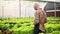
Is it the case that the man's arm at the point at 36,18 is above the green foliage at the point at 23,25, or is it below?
above

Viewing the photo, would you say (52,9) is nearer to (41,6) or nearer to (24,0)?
(41,6)

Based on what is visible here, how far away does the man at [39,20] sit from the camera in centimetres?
281

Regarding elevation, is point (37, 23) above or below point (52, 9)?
below

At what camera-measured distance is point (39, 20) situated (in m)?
2.82

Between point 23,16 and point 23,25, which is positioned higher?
point 23,16

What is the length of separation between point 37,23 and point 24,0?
0.45m

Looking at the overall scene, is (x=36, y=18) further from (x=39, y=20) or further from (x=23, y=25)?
(x=23, y=25)

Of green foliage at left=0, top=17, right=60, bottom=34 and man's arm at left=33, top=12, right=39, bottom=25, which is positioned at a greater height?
man's arm at left=33, top=12, right=39, bottom=25

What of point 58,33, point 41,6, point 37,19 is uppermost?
point 41,6

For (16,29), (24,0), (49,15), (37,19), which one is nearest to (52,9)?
(49,15)

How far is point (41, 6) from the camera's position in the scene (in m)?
2.86

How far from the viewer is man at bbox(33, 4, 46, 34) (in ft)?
9.22

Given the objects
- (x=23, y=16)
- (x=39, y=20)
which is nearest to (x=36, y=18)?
(x=39, y=20)

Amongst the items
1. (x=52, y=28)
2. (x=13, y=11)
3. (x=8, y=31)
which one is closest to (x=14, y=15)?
(x=13, y=11)
